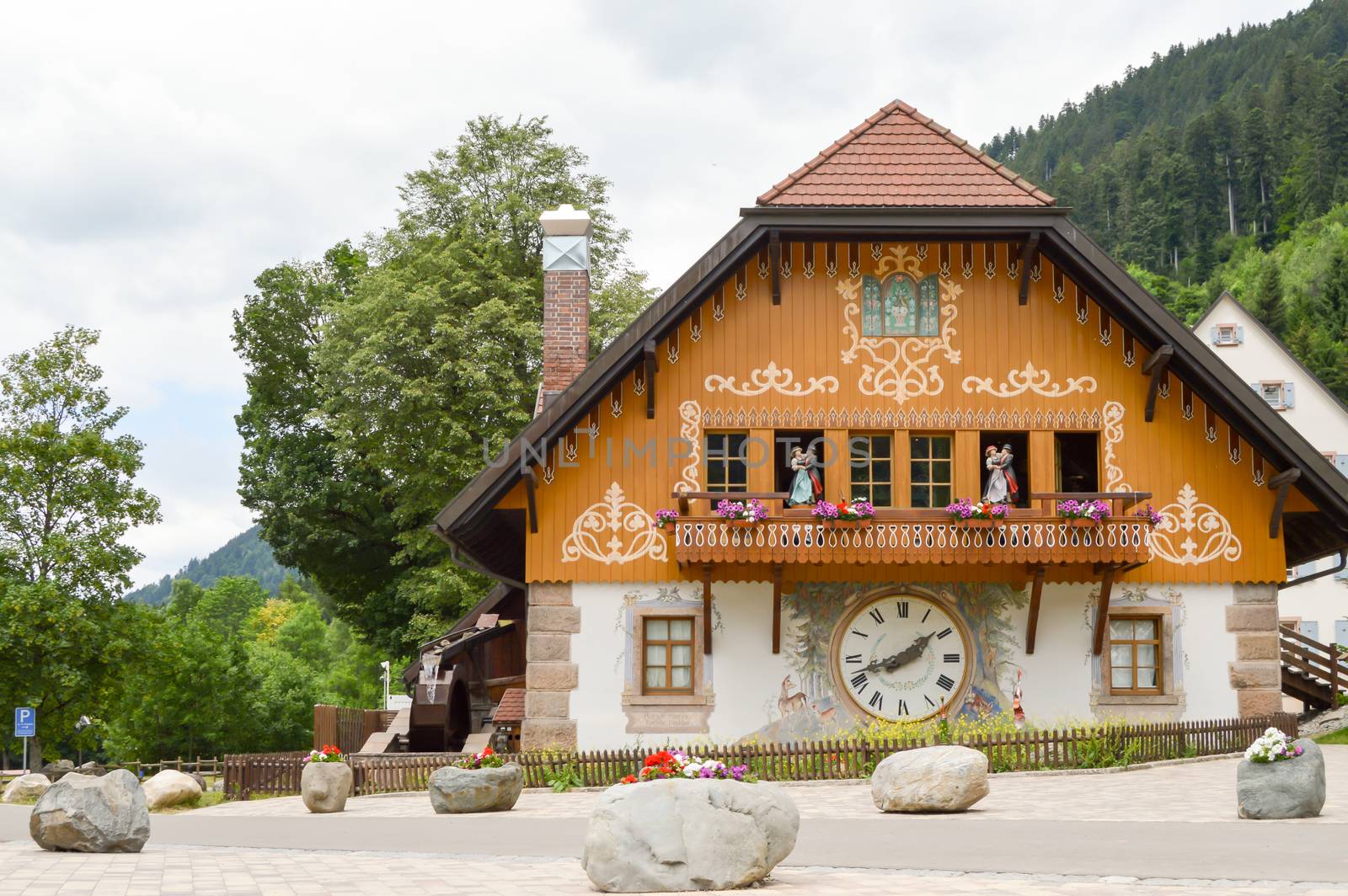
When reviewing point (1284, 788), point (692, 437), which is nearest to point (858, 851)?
point (1284, 788)

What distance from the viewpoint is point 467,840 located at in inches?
Answer: 573

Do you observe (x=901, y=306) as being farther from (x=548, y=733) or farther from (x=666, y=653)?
(x=548, y=733)

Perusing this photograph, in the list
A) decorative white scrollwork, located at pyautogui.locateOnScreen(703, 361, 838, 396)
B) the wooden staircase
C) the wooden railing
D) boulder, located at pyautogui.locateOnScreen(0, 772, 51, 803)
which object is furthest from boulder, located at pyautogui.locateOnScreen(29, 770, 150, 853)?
the wooden staircase

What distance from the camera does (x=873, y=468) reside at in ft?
79.8

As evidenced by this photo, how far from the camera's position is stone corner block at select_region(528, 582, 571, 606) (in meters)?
23.8

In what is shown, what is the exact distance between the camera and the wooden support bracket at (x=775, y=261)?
23.8 metres

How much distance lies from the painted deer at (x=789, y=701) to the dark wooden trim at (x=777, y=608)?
1.79ft

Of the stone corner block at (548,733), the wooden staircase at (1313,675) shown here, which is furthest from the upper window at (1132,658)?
the stone corner block at (548,733)

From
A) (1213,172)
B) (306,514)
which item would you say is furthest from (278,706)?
(1213,172)

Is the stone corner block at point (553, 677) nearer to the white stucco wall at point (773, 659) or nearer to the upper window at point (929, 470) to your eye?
the white stucco wall at point (773, 659)

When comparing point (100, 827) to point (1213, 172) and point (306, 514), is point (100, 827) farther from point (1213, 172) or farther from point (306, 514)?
point (1213, 172)

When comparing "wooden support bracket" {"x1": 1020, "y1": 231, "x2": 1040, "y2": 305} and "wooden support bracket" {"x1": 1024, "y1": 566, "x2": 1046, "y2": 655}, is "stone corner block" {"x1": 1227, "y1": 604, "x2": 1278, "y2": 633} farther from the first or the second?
"wooden support bracket" {"x1": 1020, "y1": 231, "x2": 1040, "y2": 305}

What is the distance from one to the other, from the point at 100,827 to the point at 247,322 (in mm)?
36100

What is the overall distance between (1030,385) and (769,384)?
4.24 metres
